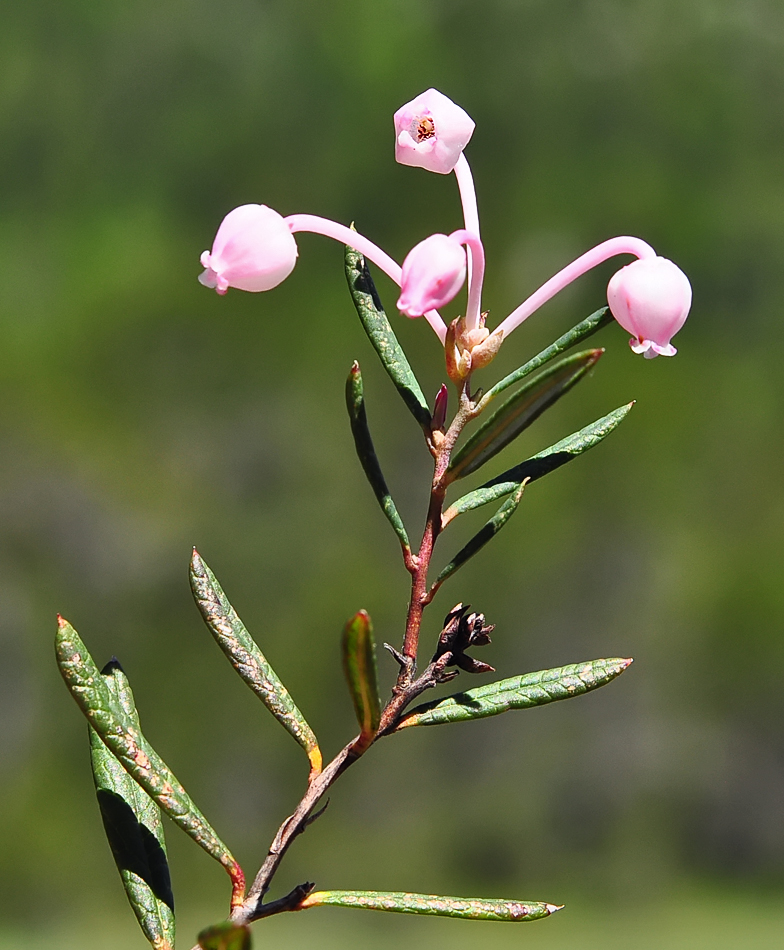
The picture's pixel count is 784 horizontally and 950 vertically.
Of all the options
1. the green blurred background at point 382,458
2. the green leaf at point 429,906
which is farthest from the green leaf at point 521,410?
the green blurred background at point 382,458

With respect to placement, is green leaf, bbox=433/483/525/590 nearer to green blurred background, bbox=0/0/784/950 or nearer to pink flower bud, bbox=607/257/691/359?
pink flower bud, bbox=607/257/691/359

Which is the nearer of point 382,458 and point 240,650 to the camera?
point 240,650

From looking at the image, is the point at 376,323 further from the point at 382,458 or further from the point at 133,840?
the point at 382,458

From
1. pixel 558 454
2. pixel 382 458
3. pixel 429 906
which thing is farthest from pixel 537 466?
pixel 382 458

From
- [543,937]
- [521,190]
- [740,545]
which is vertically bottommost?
[543,937]

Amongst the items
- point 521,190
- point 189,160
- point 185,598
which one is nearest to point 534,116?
point 521,190

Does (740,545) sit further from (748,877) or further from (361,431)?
(361,431)

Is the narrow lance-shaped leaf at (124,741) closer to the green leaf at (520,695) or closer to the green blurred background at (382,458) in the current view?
the green leaf at (520,695)
